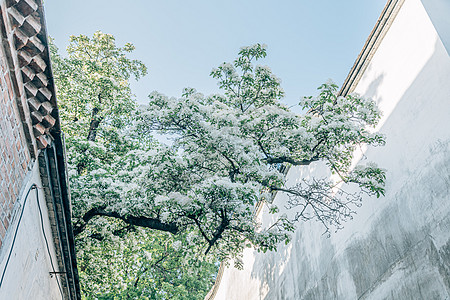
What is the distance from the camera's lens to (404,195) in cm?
638

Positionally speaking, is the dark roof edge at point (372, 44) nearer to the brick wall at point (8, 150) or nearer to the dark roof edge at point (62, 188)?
the dark roof edge at point (62, 188)

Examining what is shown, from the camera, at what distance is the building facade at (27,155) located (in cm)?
359

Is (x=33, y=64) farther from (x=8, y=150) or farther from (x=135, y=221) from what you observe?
(x=135, y=221)

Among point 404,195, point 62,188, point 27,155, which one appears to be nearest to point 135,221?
point 62,188

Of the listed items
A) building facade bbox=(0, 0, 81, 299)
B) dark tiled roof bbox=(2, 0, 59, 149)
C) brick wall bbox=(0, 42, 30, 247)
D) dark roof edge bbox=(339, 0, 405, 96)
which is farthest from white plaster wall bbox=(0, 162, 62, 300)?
dark roof edge bbox=(339, 0, 405, 96)

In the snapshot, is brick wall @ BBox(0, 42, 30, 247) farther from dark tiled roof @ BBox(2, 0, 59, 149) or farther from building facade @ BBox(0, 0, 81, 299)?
dark tiled roof @ BBox(2, 0, 59, 149)

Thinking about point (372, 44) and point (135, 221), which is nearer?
point (372, 44)

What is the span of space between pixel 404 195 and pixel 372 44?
12.2 ft

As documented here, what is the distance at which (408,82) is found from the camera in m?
6.88

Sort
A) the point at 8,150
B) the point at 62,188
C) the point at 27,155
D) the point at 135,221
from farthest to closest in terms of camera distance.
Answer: the point at 135,221
the point at 62,188
the point at 27,155
the point at 8,150

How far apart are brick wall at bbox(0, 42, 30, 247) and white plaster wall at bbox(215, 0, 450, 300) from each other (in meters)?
5.64

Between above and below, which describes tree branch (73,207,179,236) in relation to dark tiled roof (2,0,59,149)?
above

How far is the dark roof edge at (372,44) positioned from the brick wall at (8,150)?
7.26m

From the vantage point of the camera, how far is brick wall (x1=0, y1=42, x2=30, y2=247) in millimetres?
3471
